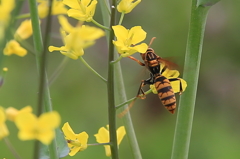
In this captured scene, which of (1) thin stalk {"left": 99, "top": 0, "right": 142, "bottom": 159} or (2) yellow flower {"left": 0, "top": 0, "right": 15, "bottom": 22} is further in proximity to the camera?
(1) thin stalk {"left": 99, "top": 0, "right": 142, "bottom": 159}

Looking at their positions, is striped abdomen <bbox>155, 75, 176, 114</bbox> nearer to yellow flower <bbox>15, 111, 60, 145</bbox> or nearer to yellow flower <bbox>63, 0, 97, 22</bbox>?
yellow flower <bbox>63, 0, 97, 22</bbox>

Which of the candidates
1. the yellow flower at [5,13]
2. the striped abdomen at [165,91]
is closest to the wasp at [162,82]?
the striped abdomen at [165,91]

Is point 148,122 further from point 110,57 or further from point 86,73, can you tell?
point 110,57

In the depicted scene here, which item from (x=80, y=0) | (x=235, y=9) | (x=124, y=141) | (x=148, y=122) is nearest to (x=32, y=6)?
(x=80, y=0)

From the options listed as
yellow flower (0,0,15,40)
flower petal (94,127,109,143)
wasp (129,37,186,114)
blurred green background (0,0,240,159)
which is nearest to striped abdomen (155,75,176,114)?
wasp (129,37,186,114)

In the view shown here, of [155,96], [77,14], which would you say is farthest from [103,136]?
[155,96]

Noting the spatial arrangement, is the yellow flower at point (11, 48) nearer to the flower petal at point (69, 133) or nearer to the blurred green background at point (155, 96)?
the flower petal at point (69, 133)
